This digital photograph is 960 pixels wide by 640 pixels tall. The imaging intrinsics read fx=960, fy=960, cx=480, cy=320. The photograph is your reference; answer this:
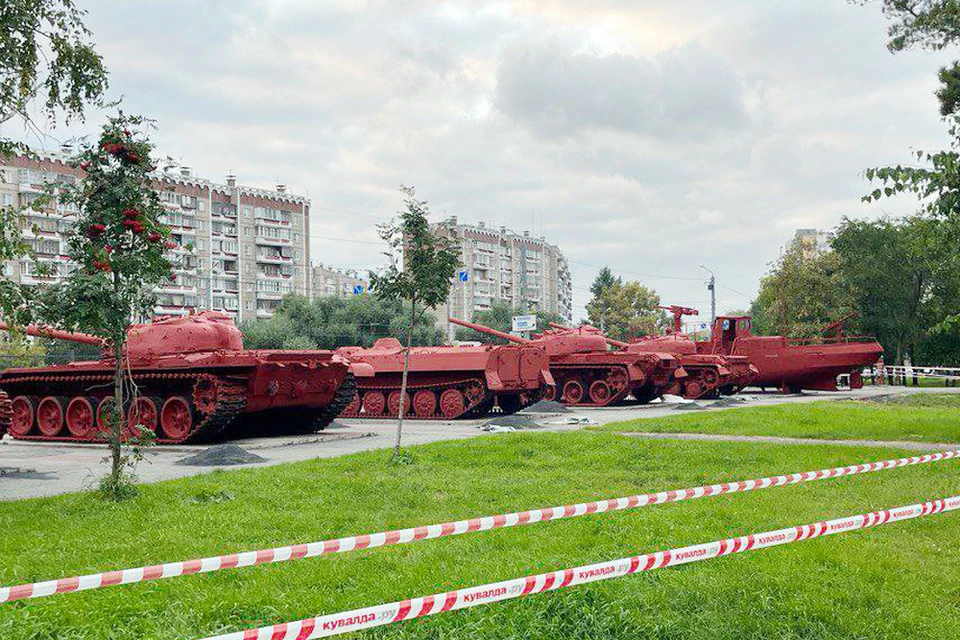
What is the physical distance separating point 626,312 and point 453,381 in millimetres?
53765

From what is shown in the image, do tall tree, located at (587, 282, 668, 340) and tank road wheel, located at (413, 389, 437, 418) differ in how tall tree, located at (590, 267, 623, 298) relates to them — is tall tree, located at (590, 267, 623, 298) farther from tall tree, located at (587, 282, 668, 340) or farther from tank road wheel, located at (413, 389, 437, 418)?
tank road wheel, located at (413, 389, 437, 418)

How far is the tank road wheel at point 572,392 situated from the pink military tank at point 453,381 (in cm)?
332

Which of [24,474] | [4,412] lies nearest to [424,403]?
[4,412]

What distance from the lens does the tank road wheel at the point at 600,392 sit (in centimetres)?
3016

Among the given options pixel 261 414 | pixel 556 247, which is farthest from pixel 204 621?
pixel 556 247

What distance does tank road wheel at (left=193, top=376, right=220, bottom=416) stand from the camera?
18.2m

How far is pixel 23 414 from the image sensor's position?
21.7 meters

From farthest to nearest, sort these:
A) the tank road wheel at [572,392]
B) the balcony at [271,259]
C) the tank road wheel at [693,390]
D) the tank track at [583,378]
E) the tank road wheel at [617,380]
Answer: the balcony at [271,259], the tank road wheel at [693,390], the tank road wheel at [572,392], the tank track at [583,378], the tank road wheel at [617,380]

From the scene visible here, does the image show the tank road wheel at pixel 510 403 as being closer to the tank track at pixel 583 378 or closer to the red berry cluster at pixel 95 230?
the tank track at pixel 583 378

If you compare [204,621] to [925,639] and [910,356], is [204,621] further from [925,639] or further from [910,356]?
[910,356]

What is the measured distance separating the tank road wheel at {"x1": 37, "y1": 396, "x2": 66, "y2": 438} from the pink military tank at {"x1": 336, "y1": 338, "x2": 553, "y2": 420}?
7743 millimetres

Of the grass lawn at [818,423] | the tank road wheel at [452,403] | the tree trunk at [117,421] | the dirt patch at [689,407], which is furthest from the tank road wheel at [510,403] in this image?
the tree trunk at [117,421]

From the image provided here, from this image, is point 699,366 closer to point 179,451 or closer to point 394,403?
point 394,403

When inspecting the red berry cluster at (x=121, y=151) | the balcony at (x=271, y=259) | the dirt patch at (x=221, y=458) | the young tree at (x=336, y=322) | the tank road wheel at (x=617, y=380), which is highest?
the balcony at (x=271, y=259)
